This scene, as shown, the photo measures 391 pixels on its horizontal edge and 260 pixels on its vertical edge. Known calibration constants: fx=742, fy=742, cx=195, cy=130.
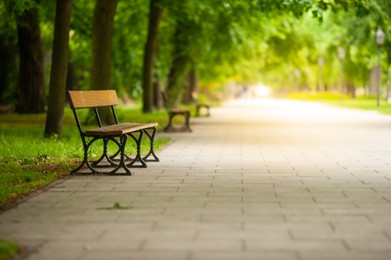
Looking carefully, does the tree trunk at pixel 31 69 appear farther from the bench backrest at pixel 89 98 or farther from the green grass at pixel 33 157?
the bench backrest at pixel 89 98

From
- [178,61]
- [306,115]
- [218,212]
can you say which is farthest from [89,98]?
[178,61]

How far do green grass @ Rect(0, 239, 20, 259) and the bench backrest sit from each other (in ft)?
14.3

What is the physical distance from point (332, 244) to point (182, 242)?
3.78ft

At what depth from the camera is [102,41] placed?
755 inches

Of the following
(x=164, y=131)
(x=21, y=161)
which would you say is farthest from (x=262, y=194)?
(x=164, y=131)

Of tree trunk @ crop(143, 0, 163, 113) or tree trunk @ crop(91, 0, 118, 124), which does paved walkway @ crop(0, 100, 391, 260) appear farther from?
tree trunk @ crop(143, 0, 163, 113)

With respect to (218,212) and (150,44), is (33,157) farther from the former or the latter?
(150,44)

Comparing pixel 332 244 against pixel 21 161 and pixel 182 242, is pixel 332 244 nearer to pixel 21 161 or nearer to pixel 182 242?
pixel 182 242

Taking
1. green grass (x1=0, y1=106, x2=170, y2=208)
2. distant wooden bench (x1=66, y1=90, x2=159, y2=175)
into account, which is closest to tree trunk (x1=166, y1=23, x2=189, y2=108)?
green grass (x1=0, y1=106, x2=170, y2=208)

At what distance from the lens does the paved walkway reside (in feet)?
18.2

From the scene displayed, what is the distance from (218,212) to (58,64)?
373 inches

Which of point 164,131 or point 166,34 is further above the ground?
point 166,34

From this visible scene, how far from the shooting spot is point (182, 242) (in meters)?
5.75

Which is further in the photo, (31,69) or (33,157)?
(31,69)
